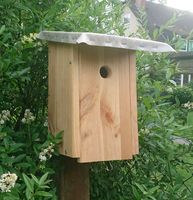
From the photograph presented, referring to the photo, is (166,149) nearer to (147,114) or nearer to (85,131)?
(147,114)

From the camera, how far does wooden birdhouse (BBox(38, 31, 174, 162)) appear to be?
78.4 inches

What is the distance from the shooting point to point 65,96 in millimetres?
2049

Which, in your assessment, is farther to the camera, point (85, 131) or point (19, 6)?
point (19, 6)

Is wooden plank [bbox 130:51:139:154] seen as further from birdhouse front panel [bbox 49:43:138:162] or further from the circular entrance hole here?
the circular entrance hole

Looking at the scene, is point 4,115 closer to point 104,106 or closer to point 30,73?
point 30,73

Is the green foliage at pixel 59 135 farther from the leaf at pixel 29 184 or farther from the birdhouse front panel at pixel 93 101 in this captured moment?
the leaf at pixel 29 184

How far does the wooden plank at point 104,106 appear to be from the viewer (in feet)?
6.61

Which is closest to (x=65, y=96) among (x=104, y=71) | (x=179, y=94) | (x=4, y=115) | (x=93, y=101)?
(x=93, y=101)

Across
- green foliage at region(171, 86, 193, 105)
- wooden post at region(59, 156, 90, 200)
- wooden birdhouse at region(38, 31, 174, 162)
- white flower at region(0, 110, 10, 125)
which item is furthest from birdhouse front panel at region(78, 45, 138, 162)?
green foliage at region(171, 86, 193, 105)

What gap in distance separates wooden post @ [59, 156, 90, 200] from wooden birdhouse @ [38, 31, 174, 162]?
0.22 meters

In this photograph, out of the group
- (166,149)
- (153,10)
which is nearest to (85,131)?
(166,149)

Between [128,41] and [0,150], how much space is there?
737 mm

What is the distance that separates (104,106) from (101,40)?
0.33 metres

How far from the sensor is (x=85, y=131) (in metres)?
2.01
